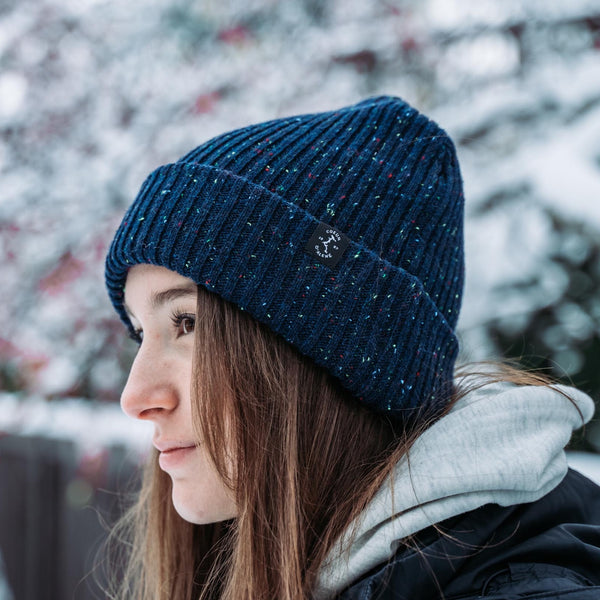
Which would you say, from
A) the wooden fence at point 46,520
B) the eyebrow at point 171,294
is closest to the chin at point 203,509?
the eyebrow at point 171,294

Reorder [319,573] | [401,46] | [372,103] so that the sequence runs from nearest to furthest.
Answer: [319,573], [372,103], [401,46]

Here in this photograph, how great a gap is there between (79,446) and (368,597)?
2.78 meters

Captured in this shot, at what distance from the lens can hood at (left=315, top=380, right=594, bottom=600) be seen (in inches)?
43.4

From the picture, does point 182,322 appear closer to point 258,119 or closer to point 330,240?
point 330,240

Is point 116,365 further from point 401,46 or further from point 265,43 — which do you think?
point 401,46

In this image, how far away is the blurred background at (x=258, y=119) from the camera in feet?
9.14

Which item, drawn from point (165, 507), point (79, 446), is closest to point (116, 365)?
point (79, 446)

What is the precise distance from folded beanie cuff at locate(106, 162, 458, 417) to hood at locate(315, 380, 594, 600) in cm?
16

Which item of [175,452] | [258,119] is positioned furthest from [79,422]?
[175,452]

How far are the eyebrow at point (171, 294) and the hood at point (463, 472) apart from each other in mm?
575

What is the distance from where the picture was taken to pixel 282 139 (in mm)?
1369

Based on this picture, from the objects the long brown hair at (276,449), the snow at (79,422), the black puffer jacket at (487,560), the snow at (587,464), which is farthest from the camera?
the snow at (79,422)

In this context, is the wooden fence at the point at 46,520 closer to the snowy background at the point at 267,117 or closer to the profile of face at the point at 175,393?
the snowy background at the point at 267,117

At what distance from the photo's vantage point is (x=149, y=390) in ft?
4.25
